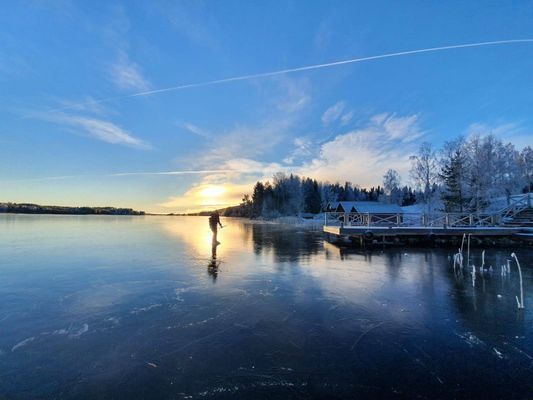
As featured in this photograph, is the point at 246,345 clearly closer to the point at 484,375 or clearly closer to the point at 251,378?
the point at 251,378

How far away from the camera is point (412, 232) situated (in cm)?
2070

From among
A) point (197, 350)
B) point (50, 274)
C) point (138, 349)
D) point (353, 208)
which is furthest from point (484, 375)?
point (353, 208)

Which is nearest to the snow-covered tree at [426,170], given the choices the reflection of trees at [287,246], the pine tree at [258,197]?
the reflection of trees at [287,246]

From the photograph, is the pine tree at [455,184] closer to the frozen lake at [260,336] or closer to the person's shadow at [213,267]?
the frozen lake at [260,336]

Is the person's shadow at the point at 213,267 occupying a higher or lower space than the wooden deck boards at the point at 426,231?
lower

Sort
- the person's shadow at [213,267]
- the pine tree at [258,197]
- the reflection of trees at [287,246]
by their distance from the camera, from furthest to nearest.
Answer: the pine tree at [258,197] → the reflection of trees at [287,246] → the person's shadow at [213,267]

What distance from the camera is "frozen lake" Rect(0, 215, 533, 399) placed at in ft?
11.9

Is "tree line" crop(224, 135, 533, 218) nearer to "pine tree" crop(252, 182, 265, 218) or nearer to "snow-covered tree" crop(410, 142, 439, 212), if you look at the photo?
"snow-covered tree" crop(410, 142, 439, 212)

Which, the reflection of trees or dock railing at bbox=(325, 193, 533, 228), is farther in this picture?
dock railing at bbox=(325, 193, 533, 228)

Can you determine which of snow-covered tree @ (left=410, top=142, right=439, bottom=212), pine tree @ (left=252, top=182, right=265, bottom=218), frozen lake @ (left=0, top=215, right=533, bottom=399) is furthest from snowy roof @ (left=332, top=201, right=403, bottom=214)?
pine tree @ (left=252, top=182, right=265, bottom=218)

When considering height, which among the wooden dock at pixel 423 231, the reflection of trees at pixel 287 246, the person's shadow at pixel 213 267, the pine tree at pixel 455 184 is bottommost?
the reflection of trees at pixel 287 246

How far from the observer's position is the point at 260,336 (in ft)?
16.5

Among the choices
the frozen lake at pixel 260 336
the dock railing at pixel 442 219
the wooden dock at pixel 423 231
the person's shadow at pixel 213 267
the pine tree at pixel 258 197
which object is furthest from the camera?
the pine tree at pixel 258 197

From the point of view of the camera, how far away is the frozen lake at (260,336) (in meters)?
3.61
